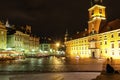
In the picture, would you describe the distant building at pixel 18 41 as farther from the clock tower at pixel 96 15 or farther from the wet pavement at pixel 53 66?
the wet pavement at pixel 53 66

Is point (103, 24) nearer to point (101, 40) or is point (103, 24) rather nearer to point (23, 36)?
point (101, 40)

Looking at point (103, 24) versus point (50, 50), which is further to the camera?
point (50, 50)

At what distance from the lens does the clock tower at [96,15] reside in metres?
80.8

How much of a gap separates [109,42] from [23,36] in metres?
65.1

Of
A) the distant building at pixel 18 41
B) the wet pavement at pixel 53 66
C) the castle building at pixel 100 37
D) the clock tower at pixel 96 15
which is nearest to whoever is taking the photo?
the wet pavement at pixel 53 66

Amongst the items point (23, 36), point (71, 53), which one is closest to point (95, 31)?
point (71, 53)

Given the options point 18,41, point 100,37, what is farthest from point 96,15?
point 18,41

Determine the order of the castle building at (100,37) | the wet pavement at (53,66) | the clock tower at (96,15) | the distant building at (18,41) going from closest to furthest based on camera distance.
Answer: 1. the wet pavement at (53,66)
2. the castle building at (100,37)
3. the clock tower at (96,15)
4. the distant building at (18,41)

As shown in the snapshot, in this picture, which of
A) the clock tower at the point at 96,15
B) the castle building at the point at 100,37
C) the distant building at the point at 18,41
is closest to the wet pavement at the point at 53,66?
the castle building at the point at 100,37

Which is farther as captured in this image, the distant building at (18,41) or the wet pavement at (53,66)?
the distant building at (18,41)

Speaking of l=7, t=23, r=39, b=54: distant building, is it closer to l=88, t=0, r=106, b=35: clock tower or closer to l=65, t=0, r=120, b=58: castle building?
l=65, t=0, r=120, b=58: castle building

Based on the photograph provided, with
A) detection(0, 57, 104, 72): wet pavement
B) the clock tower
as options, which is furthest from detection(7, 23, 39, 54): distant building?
detection(0, 57, 104, 72): wet pavement

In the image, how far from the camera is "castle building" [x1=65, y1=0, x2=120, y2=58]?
220ft

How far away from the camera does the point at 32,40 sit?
14375 centimetres
